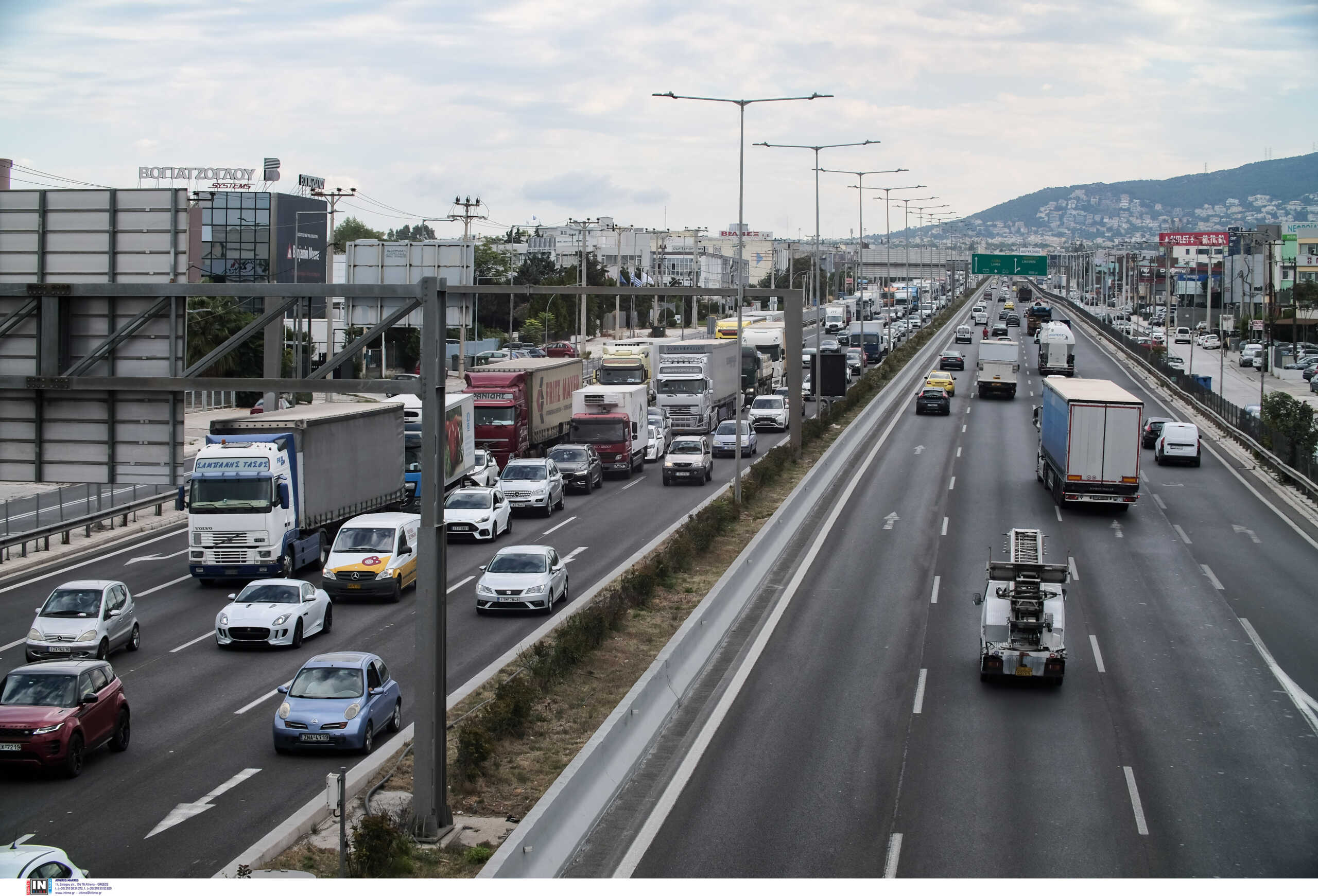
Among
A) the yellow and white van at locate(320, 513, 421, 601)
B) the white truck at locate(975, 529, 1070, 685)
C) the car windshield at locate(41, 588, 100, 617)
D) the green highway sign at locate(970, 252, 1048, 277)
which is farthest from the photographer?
the green highway sign at locate(970, 252, 1048, 277)

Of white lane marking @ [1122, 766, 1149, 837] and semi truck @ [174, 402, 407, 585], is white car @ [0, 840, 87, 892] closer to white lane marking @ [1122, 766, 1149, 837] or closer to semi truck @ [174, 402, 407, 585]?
white lane marking @ [1122, 766, 1149, 837]

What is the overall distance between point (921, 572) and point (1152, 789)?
46.9 feet

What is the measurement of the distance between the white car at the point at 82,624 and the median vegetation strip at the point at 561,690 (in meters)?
8.11

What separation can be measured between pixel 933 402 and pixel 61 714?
53612mm

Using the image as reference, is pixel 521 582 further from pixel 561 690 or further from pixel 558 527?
pixel 558 527

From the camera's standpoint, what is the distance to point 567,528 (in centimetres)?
3950

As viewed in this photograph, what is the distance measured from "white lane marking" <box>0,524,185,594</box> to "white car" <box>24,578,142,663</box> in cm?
802

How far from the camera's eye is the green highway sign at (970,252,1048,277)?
434 feet

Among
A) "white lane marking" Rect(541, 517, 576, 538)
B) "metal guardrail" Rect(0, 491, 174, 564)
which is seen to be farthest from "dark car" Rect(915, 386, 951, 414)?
"metal guardrail" Rect(0, 491, 174, 564)

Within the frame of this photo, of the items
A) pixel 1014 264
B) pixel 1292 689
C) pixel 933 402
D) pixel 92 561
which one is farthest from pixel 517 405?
pixel 1014 264

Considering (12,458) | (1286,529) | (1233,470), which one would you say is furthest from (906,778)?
(1233,470)

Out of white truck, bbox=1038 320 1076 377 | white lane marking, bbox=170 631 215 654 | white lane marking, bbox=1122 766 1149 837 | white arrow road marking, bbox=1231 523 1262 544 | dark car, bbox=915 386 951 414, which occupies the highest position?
white truck, bbox=1038 320 1076 377

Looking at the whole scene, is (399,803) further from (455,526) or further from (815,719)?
(455,526)

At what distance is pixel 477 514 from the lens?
123 ft
